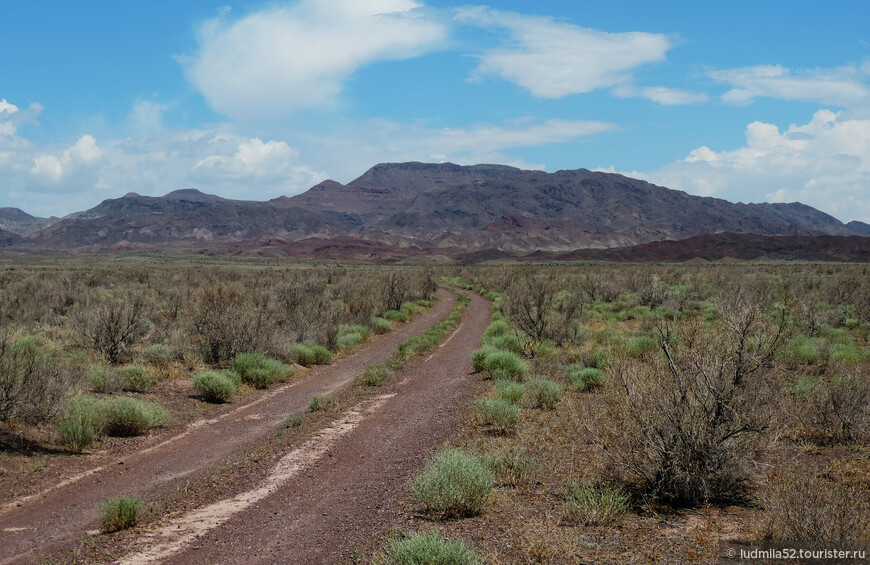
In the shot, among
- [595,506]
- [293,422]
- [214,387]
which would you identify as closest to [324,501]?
[595,506]

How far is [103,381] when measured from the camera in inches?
441

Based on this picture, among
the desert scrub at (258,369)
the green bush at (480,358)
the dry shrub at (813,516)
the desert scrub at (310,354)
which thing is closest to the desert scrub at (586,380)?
the green bush at (480,358)

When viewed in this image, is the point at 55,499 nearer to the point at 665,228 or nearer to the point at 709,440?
the point at 709,440

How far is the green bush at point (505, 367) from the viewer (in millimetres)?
13109

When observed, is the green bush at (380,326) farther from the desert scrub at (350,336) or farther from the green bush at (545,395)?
the green bush at (545,395)

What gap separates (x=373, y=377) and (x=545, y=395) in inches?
196

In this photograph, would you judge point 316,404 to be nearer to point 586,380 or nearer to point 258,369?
point 258,369

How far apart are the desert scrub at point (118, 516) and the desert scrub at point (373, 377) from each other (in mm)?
8030

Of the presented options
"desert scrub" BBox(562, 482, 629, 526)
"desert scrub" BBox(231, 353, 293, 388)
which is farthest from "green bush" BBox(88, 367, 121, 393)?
"desert scrub" BBox(562, 482, 629, 526)

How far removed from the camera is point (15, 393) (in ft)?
27.6

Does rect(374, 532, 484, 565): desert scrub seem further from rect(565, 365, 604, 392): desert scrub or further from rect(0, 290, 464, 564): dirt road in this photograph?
rect(565, 365, 604, 392): desert scrub

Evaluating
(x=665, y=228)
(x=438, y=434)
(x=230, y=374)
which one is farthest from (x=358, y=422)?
(x=665, y=228)

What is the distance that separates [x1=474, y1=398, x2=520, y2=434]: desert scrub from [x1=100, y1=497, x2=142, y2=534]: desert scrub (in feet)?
17.3

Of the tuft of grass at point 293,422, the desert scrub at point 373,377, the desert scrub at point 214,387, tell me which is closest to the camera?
the tuft of grass at point 293,422
